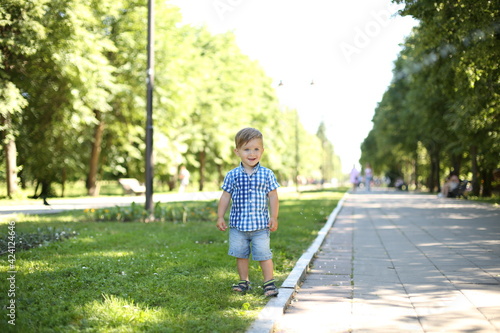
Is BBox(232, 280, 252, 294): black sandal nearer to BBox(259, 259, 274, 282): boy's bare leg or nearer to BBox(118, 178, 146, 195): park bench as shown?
BBox(259, 259, 274, 282): boy's bare leg

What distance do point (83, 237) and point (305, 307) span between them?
5.20 m

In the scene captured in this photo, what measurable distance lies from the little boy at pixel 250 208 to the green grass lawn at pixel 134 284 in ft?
1.09

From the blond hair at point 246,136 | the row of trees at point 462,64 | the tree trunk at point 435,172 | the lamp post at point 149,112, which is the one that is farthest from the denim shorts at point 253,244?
the tree trunk at point 435,172

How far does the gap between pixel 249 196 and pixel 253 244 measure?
505mm

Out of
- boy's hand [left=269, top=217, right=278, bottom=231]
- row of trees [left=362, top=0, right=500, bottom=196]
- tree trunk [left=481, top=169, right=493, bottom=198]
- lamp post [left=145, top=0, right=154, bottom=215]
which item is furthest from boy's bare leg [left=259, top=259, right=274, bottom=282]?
tree trunk [left=481, top=169, right=493, bottom=198]

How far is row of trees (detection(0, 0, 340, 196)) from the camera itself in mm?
16469

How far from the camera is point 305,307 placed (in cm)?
467

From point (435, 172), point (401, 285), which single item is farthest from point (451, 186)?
point (401, 285)

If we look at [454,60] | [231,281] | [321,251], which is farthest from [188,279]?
[454,60]

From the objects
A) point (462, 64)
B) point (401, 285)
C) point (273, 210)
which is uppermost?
point (462, 64)

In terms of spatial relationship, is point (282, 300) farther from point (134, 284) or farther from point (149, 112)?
point (149, 112)

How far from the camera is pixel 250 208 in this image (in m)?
4.84

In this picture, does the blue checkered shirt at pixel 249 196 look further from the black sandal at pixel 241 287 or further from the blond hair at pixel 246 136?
the black sandal at pixel 241 287

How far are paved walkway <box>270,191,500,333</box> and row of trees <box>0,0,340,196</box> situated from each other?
489 inches
